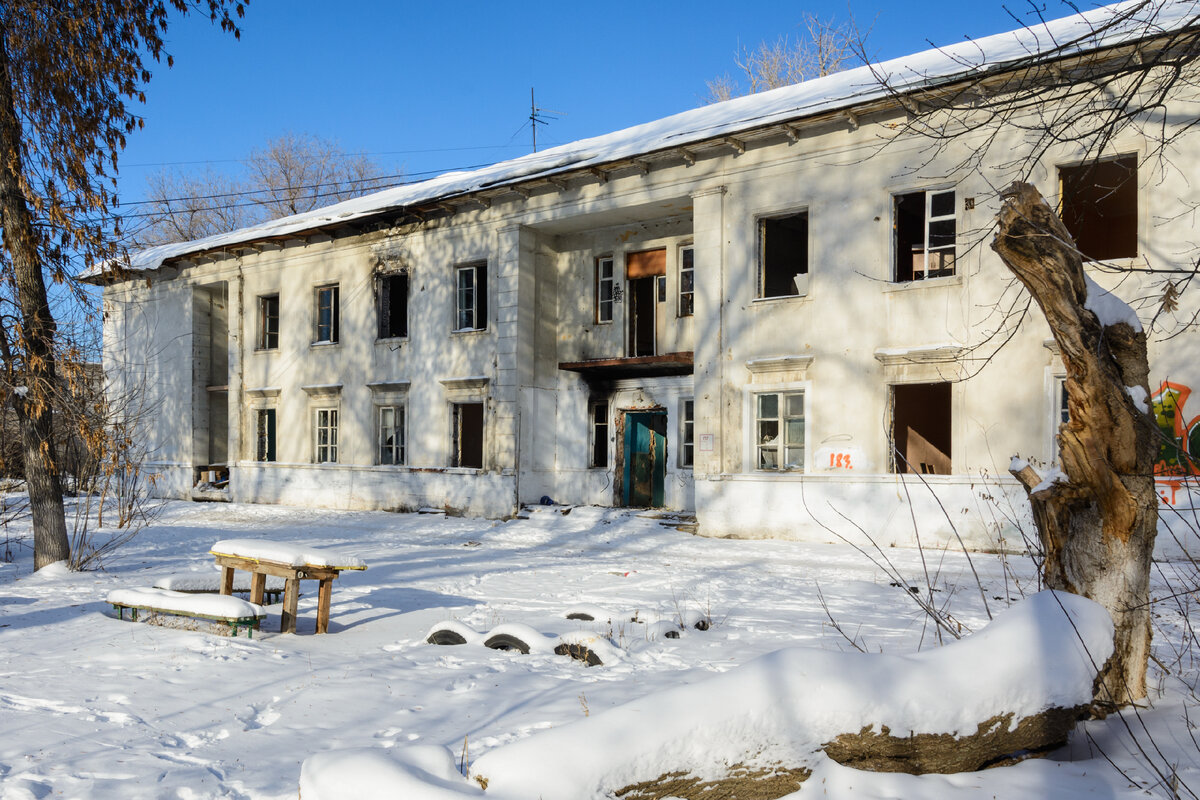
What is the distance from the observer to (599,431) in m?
19.3

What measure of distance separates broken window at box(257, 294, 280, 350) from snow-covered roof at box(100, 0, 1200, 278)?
1830 millimetres

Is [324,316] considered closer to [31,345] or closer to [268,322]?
[268,322]

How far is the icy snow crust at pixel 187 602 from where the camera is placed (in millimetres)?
6906

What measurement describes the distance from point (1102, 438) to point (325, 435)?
800 inches

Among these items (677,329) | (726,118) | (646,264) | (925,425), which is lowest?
(925,425)

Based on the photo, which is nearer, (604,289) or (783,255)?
(783,255)

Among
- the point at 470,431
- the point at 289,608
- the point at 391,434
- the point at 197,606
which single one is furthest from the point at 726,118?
the point at 197,606

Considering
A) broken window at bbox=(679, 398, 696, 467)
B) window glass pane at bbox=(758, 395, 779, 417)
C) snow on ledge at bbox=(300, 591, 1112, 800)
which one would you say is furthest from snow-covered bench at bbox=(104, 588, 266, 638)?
broken window at bbox=(679, 398, 696, 467)

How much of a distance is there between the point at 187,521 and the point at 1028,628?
18531mm

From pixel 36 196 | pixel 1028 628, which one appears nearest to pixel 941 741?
pixel 1028 628

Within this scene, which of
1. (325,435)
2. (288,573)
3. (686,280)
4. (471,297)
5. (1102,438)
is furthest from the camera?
(325,435)

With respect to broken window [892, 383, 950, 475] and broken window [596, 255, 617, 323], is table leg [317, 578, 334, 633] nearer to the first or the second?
broken window [892, 383, 950, 475]

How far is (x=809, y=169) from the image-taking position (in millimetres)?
14859

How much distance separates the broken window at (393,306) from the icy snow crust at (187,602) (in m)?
14.1
